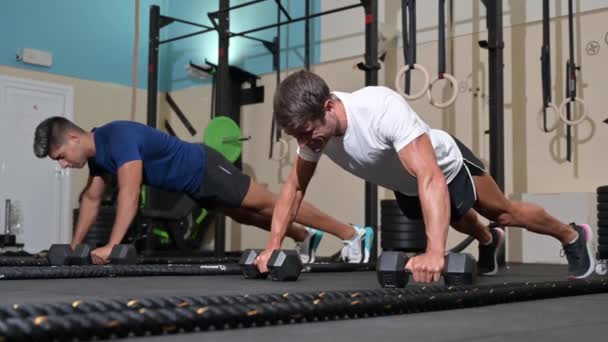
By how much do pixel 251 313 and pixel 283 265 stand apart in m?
0.95

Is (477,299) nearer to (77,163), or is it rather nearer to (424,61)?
(77,163)

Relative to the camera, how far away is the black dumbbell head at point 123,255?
10.2ft

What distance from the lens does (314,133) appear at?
2.03m

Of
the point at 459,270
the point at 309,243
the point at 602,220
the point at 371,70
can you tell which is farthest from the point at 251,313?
the point at 371,70

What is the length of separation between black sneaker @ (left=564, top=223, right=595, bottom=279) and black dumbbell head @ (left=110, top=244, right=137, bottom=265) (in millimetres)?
1756

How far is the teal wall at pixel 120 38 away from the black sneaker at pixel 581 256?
3907mm

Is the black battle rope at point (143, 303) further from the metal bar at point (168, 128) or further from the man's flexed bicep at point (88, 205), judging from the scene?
the metal bar at point (168, 128)

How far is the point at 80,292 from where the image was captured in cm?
197

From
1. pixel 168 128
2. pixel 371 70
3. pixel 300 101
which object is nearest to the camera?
pixel 300 101

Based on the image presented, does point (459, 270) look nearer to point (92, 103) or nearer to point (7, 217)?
point (7, 217)

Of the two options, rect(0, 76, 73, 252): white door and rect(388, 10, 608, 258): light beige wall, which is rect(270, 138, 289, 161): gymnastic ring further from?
rect(0, 76, 73, 252): white door

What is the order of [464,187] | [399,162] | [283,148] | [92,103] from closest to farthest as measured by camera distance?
[399,162]
[464,187]
[283,148]
[92,103]

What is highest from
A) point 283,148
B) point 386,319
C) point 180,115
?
point 180,115

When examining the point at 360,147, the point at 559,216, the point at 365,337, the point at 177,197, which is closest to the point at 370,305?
the point at 365,337
